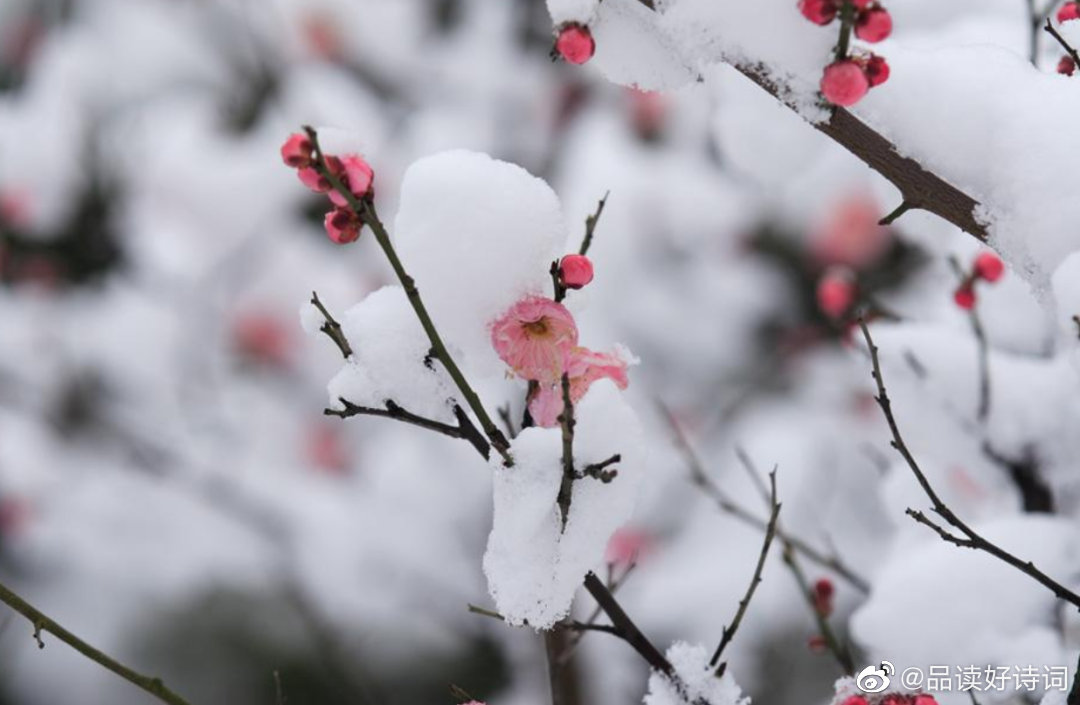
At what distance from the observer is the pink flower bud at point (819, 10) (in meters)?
0.80

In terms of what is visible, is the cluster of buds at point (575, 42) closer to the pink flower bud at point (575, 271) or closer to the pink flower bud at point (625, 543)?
the pink flower bud at point (575, 271)

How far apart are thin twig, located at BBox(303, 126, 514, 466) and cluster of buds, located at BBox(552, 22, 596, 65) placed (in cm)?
23

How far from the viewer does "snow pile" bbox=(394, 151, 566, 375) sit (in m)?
0.91

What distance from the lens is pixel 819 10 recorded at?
2.62 feet

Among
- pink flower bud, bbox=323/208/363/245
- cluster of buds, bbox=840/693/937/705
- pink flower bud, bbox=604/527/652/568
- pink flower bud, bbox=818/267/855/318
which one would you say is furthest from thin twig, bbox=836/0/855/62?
pink flower bud, bbox=604/527/652/568

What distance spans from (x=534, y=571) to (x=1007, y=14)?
6.37 ft

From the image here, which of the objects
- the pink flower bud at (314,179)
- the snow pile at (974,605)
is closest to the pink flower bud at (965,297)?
the snow pile at (974,605)

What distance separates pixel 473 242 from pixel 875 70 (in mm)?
400

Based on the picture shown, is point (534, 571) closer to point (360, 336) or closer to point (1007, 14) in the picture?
point (360, 336)

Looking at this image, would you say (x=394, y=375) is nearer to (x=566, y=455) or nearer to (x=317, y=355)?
(x=566, y=455)

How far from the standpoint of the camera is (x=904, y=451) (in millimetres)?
887

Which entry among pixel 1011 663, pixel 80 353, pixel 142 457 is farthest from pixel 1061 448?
pixel 80 353

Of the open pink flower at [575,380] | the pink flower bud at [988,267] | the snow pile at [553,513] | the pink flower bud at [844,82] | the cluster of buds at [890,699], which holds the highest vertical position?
the pink flower bud at [988,267]

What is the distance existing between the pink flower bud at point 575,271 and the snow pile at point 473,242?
Result: 36mm
